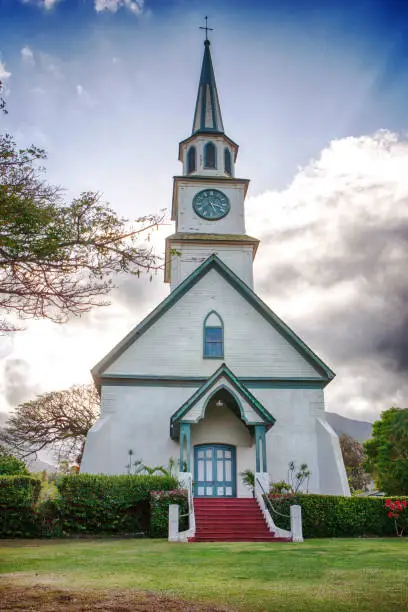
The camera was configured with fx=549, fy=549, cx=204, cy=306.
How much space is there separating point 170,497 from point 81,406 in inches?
1105

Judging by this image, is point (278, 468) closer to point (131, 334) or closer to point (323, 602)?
point (131, 334)

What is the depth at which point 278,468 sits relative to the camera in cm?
2308

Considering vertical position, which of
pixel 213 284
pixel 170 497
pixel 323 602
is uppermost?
pixel 213 284

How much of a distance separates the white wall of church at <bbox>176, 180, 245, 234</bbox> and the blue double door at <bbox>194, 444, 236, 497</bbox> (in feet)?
42.7

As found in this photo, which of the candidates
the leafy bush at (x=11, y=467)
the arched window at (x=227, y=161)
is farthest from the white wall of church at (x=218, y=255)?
the leafy bush at (x=11, y=467)

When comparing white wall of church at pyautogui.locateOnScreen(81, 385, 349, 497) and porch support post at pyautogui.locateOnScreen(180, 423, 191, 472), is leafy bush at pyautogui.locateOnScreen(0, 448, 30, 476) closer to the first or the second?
white wall of church at pyautogui.locateOnScreen(81, 385, 349, 497)

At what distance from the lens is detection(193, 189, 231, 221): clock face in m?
31.8

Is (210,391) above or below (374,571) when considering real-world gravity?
above

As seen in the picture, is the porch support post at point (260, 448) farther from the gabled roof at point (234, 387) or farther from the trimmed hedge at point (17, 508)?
the trimmed hedge at point (17, 508)

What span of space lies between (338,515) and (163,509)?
20.1 feet

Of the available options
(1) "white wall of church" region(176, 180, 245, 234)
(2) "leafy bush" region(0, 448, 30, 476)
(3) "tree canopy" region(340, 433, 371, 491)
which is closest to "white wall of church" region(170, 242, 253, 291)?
(1) "white wall of church" region(176, 180, 245, 234)

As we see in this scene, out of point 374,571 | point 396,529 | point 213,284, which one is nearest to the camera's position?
point 374,571

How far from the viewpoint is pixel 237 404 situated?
2178 centimetres

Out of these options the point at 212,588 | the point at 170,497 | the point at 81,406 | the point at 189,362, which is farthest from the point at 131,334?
the point at 81,406
